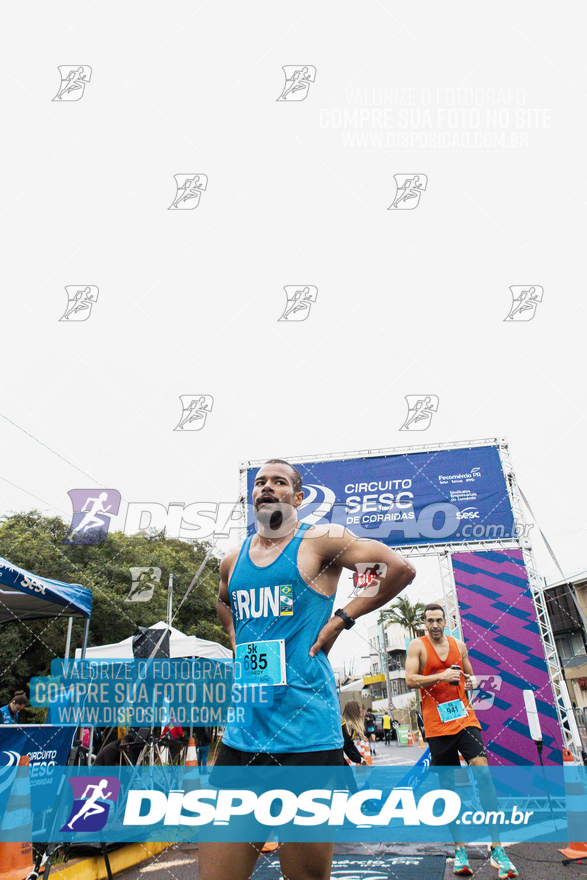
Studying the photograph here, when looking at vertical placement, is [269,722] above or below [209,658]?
below

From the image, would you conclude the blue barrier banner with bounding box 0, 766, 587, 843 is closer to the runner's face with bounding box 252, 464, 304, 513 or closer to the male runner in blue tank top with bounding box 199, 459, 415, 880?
the male runner in blue tank top with bounding box 199, 459, 415, 880

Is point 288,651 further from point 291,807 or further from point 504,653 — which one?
point 504,653

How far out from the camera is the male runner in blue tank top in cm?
163

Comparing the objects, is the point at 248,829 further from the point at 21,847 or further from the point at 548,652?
the point at 548,652

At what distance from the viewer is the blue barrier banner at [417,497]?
9.49 meters

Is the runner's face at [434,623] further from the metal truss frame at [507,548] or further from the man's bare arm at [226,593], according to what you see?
the metal truss frame at [507,548]

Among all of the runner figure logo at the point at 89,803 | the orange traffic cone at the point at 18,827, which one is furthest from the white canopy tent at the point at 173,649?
the orange traffic cone at the point at 18,827

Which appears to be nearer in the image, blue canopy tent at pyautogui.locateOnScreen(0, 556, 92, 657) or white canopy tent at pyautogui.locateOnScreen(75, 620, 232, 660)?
blue canopy tent at pyautogui.locateOnScreen(0, 556, 92, 657)

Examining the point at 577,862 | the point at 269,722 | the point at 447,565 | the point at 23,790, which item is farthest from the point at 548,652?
the point at 269,722

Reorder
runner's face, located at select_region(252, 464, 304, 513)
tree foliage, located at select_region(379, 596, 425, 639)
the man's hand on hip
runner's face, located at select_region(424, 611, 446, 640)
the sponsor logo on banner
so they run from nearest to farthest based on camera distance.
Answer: the man's hand on hip → runner's face, located at select_region(252, 464, 304, 513) → runner's face, located at select_region(424, 611, 446, 640) → the sponsor logo on banner → tree foliage, located at select_region(379, 596, 425, 639)

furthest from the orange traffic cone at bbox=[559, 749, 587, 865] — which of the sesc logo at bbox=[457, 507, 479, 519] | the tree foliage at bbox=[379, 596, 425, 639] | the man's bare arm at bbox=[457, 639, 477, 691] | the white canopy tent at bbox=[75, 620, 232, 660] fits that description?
the tree foliage at bbox=[379, 596, 425, 639]

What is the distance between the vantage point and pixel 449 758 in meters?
4.07

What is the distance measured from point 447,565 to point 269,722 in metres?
8.13

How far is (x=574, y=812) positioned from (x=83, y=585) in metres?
14.7
